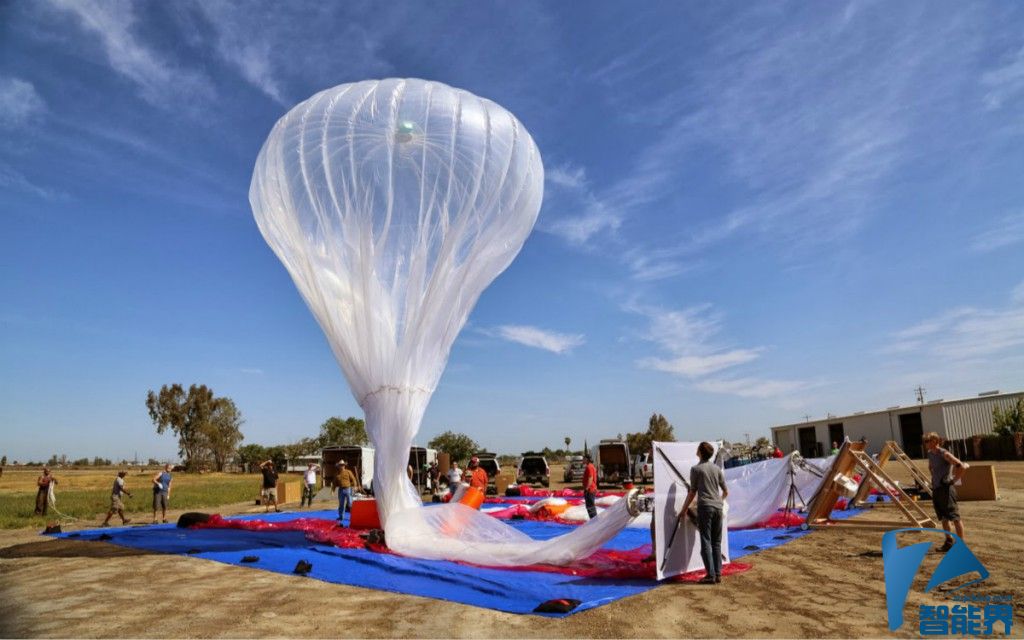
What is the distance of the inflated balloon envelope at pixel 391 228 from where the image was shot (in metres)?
8.77

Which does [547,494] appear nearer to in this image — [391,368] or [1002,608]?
[391,368]

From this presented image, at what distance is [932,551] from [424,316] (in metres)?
7.23

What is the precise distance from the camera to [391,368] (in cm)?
900

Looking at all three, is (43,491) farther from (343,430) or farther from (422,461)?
(343,430)

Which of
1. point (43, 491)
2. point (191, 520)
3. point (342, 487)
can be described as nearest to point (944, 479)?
point (342, 487)

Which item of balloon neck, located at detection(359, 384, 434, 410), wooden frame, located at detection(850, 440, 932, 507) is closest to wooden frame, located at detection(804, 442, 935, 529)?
wooden frame, located at detection(850, 440, 932, 507)

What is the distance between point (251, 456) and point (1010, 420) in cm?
8292

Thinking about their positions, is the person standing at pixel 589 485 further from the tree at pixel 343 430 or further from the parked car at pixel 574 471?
the tree at pixel 343 430

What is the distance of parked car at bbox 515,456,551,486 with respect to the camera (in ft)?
88.2

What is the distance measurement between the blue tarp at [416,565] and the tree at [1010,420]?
1456 inches

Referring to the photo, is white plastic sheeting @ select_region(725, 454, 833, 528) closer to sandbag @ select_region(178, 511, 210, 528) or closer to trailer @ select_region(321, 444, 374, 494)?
sandbag @ select_region(178, 511, 210, 528)

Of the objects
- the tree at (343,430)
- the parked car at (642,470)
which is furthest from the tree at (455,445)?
the parked car at (642,470)

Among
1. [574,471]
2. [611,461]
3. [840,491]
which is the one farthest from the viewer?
[574,471]

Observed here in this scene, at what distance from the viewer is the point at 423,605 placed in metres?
6.02
